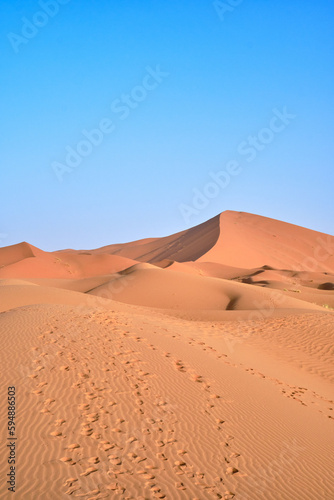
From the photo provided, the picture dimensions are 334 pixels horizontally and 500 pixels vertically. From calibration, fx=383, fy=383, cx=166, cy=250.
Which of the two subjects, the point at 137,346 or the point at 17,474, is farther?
the point at 137,346

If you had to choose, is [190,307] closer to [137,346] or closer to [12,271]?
[137,346]

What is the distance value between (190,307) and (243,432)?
57.1 ft

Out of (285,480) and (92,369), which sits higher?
(92,369)

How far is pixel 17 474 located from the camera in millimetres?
4258

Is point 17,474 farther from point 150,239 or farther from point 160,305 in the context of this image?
point 150,239

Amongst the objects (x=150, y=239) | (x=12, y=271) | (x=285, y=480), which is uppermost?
(x=150, y=239)

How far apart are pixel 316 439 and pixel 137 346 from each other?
13.8ft

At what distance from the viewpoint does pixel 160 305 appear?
77.2ft

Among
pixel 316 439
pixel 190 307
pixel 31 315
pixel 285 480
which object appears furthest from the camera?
pixel 190 307

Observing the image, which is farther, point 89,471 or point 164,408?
point 164,408

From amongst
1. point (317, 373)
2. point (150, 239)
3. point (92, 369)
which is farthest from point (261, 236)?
point (92, 369)

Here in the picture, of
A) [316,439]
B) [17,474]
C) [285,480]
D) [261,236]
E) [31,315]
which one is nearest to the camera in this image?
[17,474]

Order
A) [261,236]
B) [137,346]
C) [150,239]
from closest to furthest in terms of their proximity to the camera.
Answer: [137,346] → [261,236] → [150,239]

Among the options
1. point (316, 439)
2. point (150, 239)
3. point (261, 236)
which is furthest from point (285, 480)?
point (150, 239)
